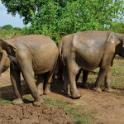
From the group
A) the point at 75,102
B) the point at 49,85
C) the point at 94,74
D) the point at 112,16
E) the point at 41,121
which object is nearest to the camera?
the point at 41,121

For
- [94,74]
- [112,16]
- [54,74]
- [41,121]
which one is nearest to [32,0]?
[112,16]

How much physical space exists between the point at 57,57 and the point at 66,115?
1954 mm

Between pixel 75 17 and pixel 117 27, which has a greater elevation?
pixel 75 17

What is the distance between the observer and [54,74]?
1113 cm

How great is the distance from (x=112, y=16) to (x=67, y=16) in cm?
215

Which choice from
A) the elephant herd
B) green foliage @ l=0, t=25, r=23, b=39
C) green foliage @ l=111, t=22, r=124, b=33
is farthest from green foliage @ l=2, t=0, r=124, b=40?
the elephant herd

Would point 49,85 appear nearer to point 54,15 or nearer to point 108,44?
point 108,44

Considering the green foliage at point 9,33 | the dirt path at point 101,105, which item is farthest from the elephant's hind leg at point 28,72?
the green foliage at point 9,33

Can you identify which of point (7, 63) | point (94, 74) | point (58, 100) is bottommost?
point (94, 74)

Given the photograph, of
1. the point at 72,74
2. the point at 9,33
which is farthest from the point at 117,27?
the point at 72,74

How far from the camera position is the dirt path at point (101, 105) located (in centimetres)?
884

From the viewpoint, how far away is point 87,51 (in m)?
10.4

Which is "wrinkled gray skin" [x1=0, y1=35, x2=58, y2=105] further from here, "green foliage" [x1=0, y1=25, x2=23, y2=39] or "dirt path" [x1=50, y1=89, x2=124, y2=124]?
"green foliage" [x1=0, y1=25, x2=23, y2=39]

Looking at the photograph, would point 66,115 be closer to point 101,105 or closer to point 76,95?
point 101,105
